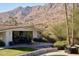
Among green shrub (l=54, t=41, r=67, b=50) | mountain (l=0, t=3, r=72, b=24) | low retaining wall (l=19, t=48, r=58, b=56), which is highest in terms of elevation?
mountain (l=0, t=3, r=72, b=24)

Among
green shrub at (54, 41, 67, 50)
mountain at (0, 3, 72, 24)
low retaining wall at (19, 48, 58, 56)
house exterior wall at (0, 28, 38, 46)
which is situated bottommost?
low retaining wall at (19, 48, 58, 56)

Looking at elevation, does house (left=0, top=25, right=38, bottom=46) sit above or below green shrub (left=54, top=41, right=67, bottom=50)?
above

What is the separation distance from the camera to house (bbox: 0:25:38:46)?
1778cm

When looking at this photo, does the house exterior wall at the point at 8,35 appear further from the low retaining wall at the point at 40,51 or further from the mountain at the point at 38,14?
the low retaining wall at the point at 40,51

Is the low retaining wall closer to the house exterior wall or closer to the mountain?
the house exterior wall

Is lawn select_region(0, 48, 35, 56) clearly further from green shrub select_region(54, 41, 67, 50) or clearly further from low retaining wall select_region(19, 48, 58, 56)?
green shrub select_region(54, 41, 67, 50)

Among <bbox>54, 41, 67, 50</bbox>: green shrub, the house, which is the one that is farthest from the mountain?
<bbox>54, 41, 67, 50</bbox>: green shrub

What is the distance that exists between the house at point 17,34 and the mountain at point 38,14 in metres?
0.10

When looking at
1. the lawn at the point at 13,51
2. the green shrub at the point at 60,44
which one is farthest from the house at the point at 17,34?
the green shrub at the point at 60,44

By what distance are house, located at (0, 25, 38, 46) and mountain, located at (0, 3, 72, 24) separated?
10cm

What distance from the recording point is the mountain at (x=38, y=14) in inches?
699

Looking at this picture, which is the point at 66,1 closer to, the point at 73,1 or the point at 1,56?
the point at 73,1

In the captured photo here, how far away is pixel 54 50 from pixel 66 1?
2.45 feet

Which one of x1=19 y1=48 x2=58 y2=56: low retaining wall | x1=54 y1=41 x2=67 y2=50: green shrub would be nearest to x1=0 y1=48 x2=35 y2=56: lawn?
x1=19 y1=48 x2=58 y2=56: low retaining wall
